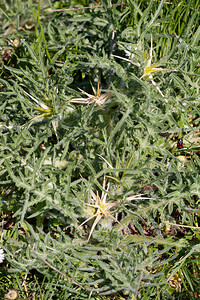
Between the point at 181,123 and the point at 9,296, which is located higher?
the point at 181,123

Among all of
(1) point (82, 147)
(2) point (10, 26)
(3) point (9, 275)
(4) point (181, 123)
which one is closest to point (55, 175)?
(1) point (82, 147)

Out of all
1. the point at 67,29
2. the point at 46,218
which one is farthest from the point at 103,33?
the point at 46,218

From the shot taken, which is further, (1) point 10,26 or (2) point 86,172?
(1) point 10,26

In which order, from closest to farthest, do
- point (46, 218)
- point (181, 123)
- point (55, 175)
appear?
point (55, 175) → point (46, 218) → point (181, 123)

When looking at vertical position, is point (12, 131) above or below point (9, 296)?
above

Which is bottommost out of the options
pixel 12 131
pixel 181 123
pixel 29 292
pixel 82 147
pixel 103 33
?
Answer: pixel 29 292

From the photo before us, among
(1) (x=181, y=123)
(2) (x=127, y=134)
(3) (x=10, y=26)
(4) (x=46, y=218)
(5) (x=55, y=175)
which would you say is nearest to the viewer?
(5) (x=55, y=175)

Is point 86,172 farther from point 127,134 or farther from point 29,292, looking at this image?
point 29,292

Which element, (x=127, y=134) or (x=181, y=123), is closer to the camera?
(x=127, y=134)

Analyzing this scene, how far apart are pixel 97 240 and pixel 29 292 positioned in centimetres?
72

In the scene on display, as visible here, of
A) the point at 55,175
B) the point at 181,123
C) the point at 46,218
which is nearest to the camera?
the point at 55,175

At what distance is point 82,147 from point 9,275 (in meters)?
1.23

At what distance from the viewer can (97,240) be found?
9.27 ft

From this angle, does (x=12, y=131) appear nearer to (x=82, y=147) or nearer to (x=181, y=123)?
(x=82, y=147)
